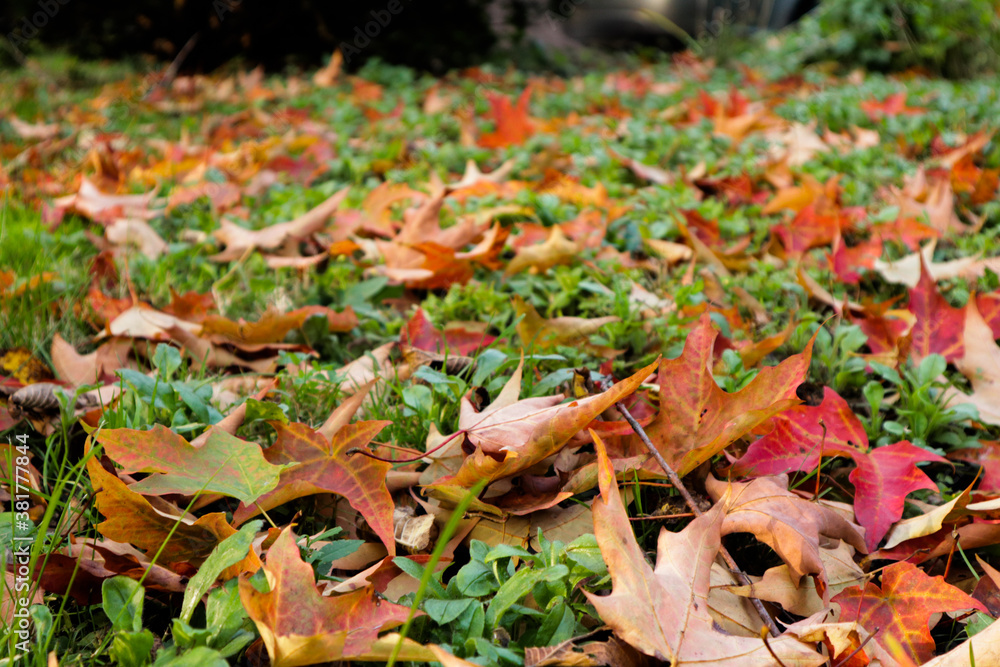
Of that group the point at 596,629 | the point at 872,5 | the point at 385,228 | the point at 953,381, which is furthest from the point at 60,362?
the point at 872,5

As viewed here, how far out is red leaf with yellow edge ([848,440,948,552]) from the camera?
1.04 metres

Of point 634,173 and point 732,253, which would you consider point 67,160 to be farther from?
point 732,253

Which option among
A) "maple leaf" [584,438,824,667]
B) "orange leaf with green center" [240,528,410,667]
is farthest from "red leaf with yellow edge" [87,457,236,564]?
"maple leaf" [584,438,824,667]

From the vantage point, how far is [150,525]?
0.97 metres

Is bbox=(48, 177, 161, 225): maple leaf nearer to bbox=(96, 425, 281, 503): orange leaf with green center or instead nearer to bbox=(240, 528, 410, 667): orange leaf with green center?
bbox=(96, 425, 281, 503): orange leaf with green center

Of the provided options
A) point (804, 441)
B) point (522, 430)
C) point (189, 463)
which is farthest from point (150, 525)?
point (804, 441)

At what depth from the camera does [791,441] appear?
44.4 inches

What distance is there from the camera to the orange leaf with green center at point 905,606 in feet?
2.86

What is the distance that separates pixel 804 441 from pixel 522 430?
46 cm

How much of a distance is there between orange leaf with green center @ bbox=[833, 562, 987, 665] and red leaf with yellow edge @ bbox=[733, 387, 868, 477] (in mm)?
221

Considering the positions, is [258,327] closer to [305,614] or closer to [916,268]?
[305,614]

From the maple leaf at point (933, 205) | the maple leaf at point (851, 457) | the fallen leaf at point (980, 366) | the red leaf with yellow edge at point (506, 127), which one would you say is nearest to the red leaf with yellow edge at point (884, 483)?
the maple leaf at point (851, 457)

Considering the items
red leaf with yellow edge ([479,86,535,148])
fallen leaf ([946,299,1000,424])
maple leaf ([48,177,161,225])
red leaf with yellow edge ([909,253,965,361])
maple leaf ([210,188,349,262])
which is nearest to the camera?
fallen leaf ([946,299,1000,424])

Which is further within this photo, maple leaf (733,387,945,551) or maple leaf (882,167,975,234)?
maple leaf (882,167,975,234)
